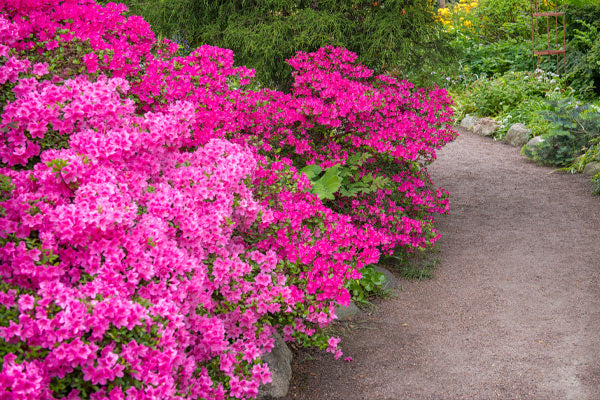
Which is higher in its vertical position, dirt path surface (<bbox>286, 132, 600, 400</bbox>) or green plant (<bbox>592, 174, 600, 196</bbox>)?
green plant (<bbox>592, 174, 600, 196</bbox>)

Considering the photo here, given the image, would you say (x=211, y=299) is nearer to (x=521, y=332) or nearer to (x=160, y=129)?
(x=160, y=129)

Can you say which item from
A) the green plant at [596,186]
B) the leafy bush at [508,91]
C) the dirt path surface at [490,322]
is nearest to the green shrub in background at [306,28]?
the dirt path surface at [490,322]

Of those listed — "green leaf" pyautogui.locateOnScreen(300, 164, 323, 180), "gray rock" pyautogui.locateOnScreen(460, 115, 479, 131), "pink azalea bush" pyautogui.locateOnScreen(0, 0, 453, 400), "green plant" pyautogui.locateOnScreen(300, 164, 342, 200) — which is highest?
"pink azalea bush" pyautogui.locateOnScreen(0, 0, 453, 400)

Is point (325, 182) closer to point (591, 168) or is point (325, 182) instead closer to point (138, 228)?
point (138, 228)

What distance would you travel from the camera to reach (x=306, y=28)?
5324 millimetres

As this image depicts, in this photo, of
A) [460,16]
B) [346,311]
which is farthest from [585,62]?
[346,311]

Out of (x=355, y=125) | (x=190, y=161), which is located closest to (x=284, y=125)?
(x=355, y=125)

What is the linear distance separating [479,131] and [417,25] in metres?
5.24

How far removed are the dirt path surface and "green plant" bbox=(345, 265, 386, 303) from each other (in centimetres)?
14

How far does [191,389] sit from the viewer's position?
225cm

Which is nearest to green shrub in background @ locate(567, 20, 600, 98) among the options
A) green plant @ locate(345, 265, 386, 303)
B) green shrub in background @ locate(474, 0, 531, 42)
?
green shrub in background @ locate(474, 0, 531, 42)

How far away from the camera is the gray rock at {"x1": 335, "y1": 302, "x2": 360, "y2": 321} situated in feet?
13.1

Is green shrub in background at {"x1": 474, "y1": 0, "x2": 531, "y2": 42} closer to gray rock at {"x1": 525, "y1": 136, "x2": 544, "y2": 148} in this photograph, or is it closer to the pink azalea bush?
gray rock at {"x1": 525, "y1": 136, "x2": 544, "y2": 148}

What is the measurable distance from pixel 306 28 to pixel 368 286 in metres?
2.53
